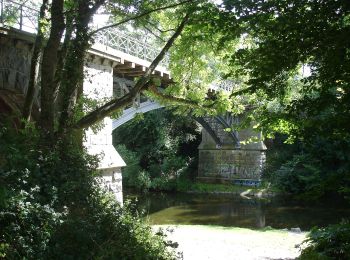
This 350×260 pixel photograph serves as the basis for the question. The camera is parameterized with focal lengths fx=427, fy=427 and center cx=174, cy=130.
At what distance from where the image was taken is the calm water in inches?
618

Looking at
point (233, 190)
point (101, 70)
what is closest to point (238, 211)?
point (233, 190)

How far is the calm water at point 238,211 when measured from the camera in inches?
618

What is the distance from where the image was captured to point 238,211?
18750mm

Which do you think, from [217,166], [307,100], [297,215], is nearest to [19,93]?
[307,100]

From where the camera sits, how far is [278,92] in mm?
4062

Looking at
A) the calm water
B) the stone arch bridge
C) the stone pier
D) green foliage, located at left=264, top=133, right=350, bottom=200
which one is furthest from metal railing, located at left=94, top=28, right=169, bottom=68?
the stone pier

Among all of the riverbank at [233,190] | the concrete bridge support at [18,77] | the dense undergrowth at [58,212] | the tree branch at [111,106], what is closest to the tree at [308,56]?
the dense undergrowth at [58,212]

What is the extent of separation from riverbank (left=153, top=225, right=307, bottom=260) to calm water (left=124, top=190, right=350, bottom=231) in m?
3.18

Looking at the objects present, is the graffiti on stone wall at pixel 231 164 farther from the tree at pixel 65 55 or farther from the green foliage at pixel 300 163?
the tree at pixel 65 55

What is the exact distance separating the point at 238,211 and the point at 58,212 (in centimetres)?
1409

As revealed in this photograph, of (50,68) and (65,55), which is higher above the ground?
(65,55)

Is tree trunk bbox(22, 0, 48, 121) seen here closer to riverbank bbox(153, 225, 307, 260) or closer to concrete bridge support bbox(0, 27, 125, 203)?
concrete bridge support bbox(0, 27, 125, 203)

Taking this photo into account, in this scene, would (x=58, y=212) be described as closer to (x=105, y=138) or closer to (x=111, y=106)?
(x=111, y=106)

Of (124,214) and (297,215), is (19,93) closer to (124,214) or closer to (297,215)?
(124,214)
